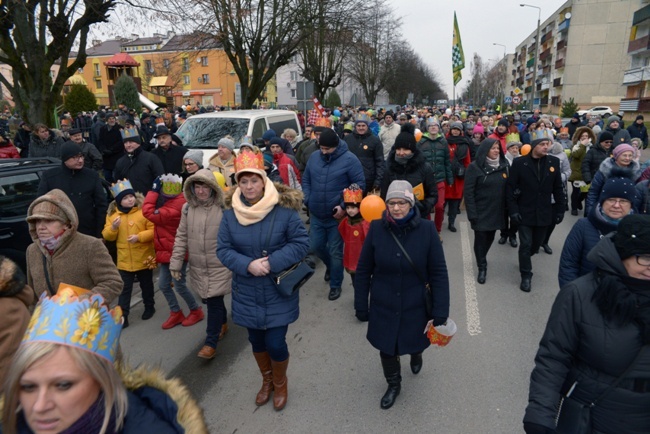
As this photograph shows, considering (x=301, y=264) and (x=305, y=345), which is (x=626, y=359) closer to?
(x=301, y=264)

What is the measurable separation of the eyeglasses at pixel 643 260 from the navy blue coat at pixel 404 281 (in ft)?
4.36

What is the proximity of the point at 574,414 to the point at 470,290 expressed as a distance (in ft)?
12.2

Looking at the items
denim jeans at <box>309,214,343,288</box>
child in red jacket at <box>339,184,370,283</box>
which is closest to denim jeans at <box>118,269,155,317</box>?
denim jeans at <box>309,214,343,288</box>

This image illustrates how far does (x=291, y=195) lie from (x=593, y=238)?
2.21 metres

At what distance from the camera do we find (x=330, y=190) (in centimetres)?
550

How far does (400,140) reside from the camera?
5.55 m

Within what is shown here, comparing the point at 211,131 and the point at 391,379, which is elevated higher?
the point at 211,131

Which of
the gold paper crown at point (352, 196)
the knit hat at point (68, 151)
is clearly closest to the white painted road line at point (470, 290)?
the gold paper crown at point (352, 196)

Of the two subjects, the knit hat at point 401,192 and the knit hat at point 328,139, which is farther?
the knit hat at point 328,139

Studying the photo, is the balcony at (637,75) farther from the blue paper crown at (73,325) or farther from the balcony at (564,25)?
the blue paper crown at (73,325)

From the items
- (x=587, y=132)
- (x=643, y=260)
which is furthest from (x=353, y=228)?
(x=587, y=132)

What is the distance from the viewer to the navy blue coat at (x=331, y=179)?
217 inches

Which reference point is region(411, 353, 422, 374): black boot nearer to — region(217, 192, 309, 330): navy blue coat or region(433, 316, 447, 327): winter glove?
region(433, 316, 447, 327): winter glove

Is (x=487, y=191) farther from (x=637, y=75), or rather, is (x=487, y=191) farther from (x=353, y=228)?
(x=637, y=75)
